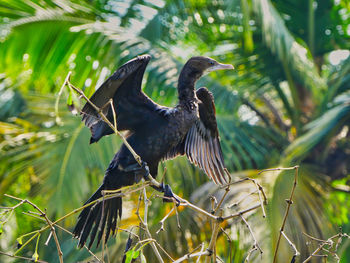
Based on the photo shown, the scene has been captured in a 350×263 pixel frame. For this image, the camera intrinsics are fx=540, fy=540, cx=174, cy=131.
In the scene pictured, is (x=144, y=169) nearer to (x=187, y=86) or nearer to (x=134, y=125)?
(x=134, y=125)

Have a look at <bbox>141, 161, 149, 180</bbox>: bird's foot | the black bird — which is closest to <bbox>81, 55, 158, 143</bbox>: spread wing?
the black bird

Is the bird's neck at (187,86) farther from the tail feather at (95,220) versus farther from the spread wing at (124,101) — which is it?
the tail feather at (95,220)

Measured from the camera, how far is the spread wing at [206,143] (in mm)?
3805

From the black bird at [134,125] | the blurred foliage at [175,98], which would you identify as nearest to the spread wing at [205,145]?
the black bird at [134,125]

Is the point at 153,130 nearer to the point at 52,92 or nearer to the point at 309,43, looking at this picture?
the point at 52,92

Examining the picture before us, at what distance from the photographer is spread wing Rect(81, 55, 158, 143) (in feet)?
10.4

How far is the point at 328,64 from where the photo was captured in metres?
7.17

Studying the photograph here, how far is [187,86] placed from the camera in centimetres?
351

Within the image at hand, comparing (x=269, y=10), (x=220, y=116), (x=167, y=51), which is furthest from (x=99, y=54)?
(x=269, y=10)

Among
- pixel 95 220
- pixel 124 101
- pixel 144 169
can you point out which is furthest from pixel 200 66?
pixel 95 220

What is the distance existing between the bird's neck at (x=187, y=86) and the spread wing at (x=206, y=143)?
0.27 m

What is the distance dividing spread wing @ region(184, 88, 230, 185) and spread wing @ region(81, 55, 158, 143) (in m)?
0.48

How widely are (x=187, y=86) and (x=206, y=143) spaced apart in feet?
1.85

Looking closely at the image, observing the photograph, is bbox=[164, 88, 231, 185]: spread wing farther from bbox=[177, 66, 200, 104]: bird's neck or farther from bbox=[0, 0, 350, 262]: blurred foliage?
bbox=[0, 0, 350, 262]: blurred foliage
